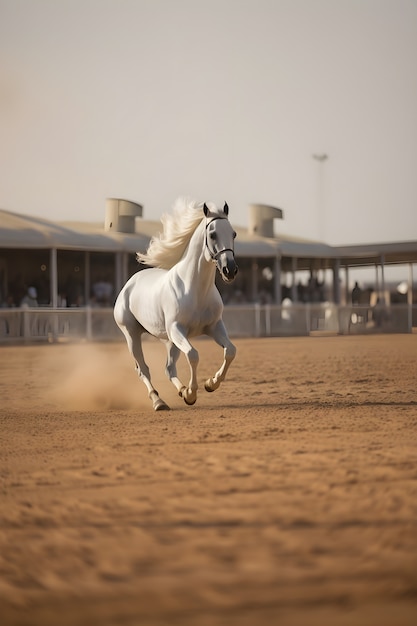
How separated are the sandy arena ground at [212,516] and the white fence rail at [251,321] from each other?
1595cm

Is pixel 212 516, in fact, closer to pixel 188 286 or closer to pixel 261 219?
pixel 188 286

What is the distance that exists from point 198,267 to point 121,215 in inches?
864

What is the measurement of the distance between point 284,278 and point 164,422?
28.4 metres

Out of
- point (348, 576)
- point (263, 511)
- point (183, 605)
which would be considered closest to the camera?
point (183, 605)

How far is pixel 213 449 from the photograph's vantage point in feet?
20.6

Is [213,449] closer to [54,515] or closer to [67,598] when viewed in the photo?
[54,515]

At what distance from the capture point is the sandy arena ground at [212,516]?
2.99 metres

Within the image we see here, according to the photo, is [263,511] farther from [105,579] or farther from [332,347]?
[332,347]

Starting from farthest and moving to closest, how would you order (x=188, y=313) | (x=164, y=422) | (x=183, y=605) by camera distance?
(x=188, y=313), (x=164, y=422), (x=183, y=605)

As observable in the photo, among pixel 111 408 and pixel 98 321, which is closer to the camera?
pixel 111 408

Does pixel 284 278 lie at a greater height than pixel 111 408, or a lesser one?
greater

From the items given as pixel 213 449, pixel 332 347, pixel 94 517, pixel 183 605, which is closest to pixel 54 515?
pixel 94 517

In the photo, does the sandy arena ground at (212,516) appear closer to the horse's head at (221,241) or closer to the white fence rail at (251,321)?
the horse's head at (221,241)

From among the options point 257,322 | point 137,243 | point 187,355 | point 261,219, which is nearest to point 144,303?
point 187,355
